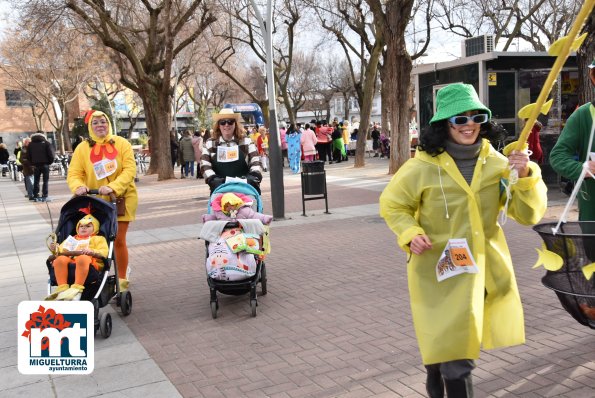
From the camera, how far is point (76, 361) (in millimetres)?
4160

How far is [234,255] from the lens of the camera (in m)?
5.90

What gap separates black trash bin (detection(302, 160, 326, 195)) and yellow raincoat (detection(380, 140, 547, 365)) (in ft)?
29.1

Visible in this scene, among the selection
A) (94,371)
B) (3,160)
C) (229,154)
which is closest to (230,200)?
(229,154)

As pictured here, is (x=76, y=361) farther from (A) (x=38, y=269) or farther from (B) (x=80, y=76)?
(B) (x=80, y=76)

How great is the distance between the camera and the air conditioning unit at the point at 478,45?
15.9m

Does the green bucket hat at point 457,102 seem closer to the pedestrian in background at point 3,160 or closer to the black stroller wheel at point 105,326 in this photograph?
the black stroller wheel at point 105,326

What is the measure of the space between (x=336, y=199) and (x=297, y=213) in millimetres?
2195

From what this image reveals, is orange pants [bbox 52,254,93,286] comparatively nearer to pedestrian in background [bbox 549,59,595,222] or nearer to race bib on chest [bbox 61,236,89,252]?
race bib on chest [bbox 61,236,89,252]

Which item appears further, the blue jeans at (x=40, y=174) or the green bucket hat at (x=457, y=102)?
the blue jeans at (x=40, y=174)

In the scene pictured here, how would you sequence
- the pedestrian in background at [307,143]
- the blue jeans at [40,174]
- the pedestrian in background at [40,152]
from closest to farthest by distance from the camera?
the pedestrian in background at [40,152] → the blue jeans at [40,174] → the pedestrian in background at [307,143]

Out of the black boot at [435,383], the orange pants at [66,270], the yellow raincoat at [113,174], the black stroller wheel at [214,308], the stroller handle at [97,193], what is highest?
the yellow raincoat at [113,174]

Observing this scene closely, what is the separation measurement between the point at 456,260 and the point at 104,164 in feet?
14.2

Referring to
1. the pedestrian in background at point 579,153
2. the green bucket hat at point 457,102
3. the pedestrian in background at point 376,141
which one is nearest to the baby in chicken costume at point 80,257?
the green bucket hat at point 457,102

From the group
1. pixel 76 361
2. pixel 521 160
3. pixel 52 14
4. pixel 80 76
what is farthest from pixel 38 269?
pixel 80 76
